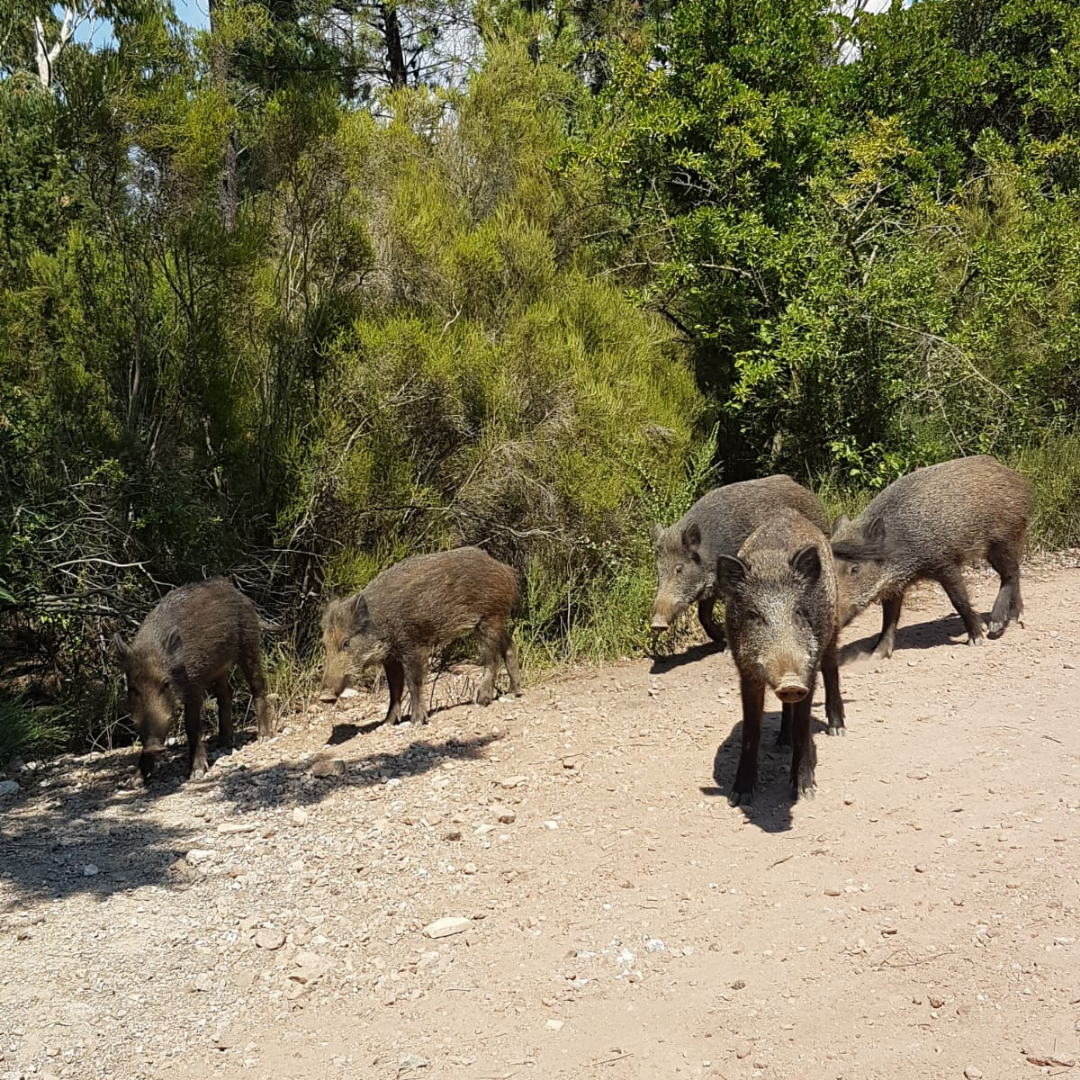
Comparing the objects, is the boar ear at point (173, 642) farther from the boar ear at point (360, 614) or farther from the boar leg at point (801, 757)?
the boar leg at point (801, 757)

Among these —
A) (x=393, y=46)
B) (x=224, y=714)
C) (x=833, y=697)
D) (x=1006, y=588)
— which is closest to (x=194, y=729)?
(x=224, y=714)

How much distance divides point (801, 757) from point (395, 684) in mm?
3414

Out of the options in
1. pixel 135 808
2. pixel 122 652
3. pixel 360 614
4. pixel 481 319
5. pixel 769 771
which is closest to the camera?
pixel 769 771

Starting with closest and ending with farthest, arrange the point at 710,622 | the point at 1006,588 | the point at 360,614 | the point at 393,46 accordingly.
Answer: the point at 360,614 < the point at 1006,588 < the point at 710,622 < the point at 393,46

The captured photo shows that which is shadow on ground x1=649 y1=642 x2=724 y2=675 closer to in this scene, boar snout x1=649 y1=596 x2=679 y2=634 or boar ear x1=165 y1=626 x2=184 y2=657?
boar snout x1=649 y1=596 x2=679 y2=634

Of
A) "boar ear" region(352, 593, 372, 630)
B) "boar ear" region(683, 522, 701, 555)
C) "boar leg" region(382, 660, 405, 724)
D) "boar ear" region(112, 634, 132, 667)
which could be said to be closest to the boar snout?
"boar ear" region(683, 522, 701, 555)

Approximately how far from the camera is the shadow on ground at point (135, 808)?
5.10 metres

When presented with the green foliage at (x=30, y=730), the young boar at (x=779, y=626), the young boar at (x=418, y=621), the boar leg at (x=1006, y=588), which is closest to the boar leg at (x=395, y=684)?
the young boar at (x=418, y=621)

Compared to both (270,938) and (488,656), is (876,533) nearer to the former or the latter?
(488,656)

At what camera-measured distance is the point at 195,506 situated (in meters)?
7.94

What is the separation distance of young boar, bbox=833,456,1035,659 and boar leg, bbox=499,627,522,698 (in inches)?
91.9

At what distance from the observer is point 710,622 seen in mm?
8227

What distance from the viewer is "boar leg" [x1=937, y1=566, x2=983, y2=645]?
7.22 meters

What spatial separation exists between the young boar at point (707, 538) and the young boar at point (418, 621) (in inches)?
44.4
